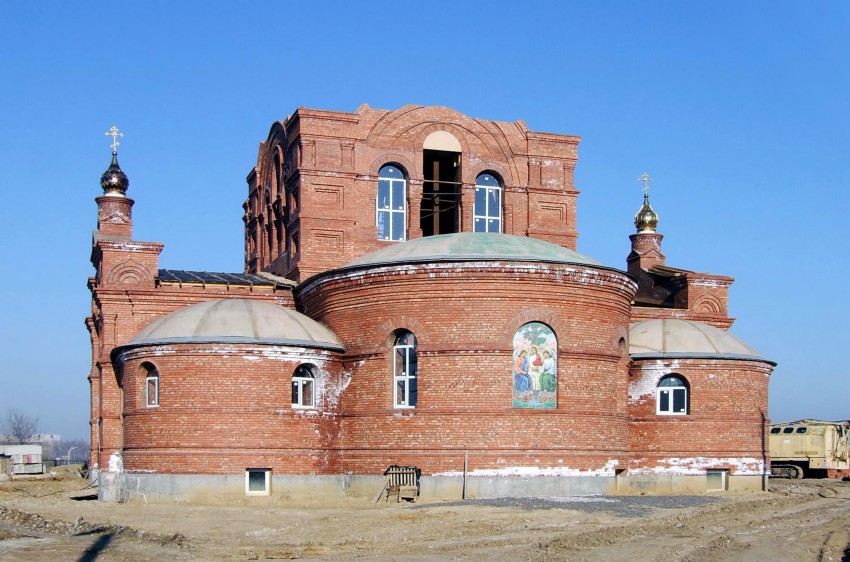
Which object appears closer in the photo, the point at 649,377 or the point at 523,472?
the point at 523,472

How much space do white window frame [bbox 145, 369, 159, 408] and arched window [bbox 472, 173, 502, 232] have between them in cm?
1115

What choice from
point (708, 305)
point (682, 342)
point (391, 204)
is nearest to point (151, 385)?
point (391, 204)

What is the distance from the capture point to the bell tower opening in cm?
3416

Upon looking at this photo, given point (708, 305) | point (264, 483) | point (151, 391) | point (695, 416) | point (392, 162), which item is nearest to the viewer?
point (264, 483)

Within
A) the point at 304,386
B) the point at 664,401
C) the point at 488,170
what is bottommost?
the point at 664,401

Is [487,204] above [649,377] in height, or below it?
above

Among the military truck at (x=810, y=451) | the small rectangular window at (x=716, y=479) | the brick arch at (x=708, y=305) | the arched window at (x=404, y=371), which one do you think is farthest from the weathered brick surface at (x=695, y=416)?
the military truck at (x=810, y=451)

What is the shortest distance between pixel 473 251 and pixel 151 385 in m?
8.09

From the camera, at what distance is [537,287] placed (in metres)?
26.1

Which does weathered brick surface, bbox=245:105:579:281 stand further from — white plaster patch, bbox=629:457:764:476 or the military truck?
the military truck

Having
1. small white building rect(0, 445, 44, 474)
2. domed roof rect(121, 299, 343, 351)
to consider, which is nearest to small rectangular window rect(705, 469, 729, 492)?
domed roof rect(121, 299, 343, 351)

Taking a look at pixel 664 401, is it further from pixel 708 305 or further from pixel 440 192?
pixel 440 192

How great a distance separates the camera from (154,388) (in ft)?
87.7

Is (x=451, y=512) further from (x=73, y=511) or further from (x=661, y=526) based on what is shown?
(x=73, y=511)
